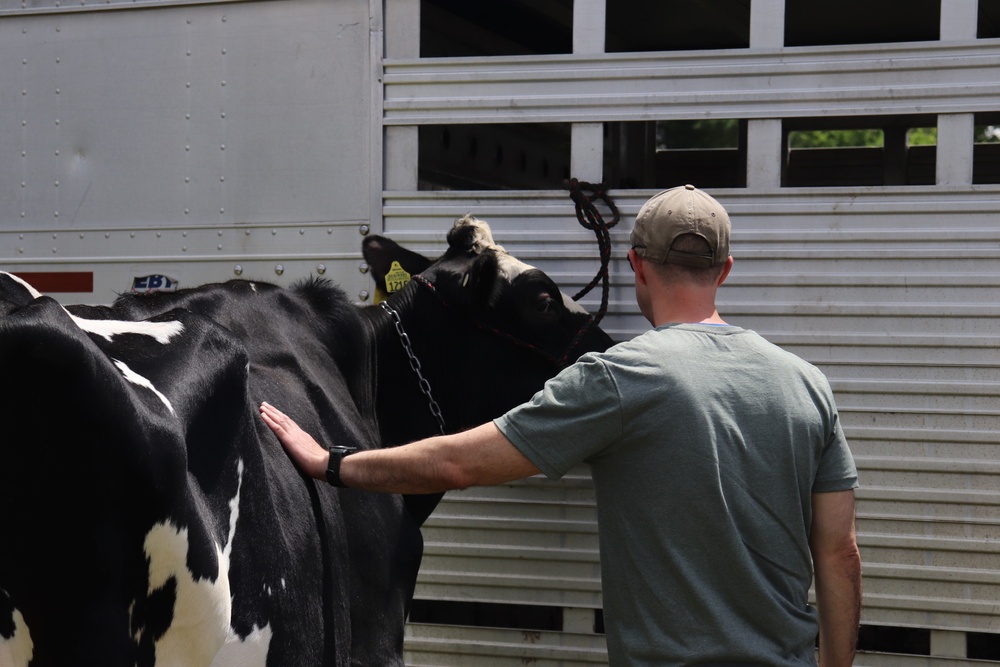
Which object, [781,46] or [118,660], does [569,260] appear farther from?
[118,660]

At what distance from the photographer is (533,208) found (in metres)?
4.55

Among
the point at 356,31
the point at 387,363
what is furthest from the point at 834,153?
the point at 387,363

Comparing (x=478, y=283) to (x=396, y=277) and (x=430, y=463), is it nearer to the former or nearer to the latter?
(x=396, y=277)

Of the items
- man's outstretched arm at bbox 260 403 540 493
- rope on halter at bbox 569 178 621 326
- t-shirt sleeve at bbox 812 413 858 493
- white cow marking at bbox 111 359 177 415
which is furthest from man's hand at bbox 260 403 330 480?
rope on halter at bbox 569 178 621 326

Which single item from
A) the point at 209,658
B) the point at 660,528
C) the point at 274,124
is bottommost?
the point at 209,658

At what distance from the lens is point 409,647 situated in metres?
4.72

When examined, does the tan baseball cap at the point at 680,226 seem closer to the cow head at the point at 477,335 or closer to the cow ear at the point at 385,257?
the cow head at the point at 477,335

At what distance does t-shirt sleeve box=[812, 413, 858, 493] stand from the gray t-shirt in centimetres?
7

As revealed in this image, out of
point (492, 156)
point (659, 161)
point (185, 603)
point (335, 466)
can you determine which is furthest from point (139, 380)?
point (659, 161)

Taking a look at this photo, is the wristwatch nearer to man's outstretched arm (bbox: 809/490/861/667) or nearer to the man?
the man

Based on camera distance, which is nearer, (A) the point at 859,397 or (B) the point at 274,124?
(A) the point at 859,397

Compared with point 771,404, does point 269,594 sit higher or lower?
lower

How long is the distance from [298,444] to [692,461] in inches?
40.9

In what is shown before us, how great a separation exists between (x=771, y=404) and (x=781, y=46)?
2.49 metres
